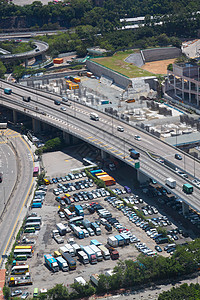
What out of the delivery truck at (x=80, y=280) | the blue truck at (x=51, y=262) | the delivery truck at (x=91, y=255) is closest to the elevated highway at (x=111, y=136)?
the delivery truck at (x=91, y=255)

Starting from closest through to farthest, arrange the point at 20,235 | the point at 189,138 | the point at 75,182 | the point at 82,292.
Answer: the point at 82,292 < the point at 20,235 < the point at 75,182 < the point at 189,138

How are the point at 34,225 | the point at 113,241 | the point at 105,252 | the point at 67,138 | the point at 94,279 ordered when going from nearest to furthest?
1. the point at 94,279
2. the point at 105,252
3. the point at 113,241
4. the point at 34,225
5. the point at 67,138

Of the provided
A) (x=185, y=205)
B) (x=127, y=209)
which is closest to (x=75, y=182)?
(x=127, y=209)

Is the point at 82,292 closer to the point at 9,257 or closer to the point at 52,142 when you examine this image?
the point at 9,257

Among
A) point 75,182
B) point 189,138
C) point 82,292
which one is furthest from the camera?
point 189,138

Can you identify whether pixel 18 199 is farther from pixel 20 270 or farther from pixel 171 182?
pixel 171 182

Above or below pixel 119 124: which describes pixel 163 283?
below

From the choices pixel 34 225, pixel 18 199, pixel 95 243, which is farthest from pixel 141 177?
pixel 34 225
